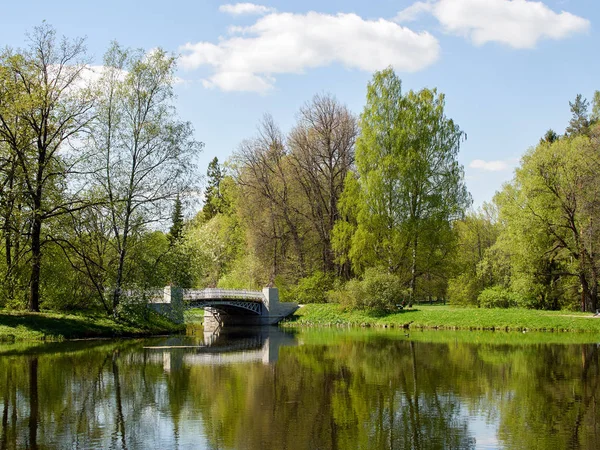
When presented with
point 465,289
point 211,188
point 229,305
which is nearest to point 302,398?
point 229,305

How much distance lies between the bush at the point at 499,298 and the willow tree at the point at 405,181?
4170mm

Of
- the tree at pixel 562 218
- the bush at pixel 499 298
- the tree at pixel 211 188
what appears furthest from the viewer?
the tree at pixel 211 188

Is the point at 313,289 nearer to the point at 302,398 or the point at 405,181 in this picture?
the point at 405,181

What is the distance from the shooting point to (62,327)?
110 feet

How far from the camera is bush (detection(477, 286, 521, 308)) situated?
161 feet

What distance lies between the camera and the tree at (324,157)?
5600 cm

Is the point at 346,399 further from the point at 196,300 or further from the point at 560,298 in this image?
the point at 560,298

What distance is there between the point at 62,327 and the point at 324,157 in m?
29.0

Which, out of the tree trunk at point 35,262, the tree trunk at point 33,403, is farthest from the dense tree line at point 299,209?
the tree trunk at point 33,403

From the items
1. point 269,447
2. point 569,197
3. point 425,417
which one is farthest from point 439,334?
point 269,447

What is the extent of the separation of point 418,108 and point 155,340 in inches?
1062

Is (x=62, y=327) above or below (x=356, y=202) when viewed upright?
below

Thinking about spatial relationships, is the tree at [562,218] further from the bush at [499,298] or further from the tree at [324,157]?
the tree at [324,157]

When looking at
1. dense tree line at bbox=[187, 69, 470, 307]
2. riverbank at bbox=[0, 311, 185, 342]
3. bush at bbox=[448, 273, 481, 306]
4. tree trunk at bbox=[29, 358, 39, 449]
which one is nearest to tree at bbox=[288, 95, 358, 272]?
dense tree line at bbox=[187, 69, 470, 307]
